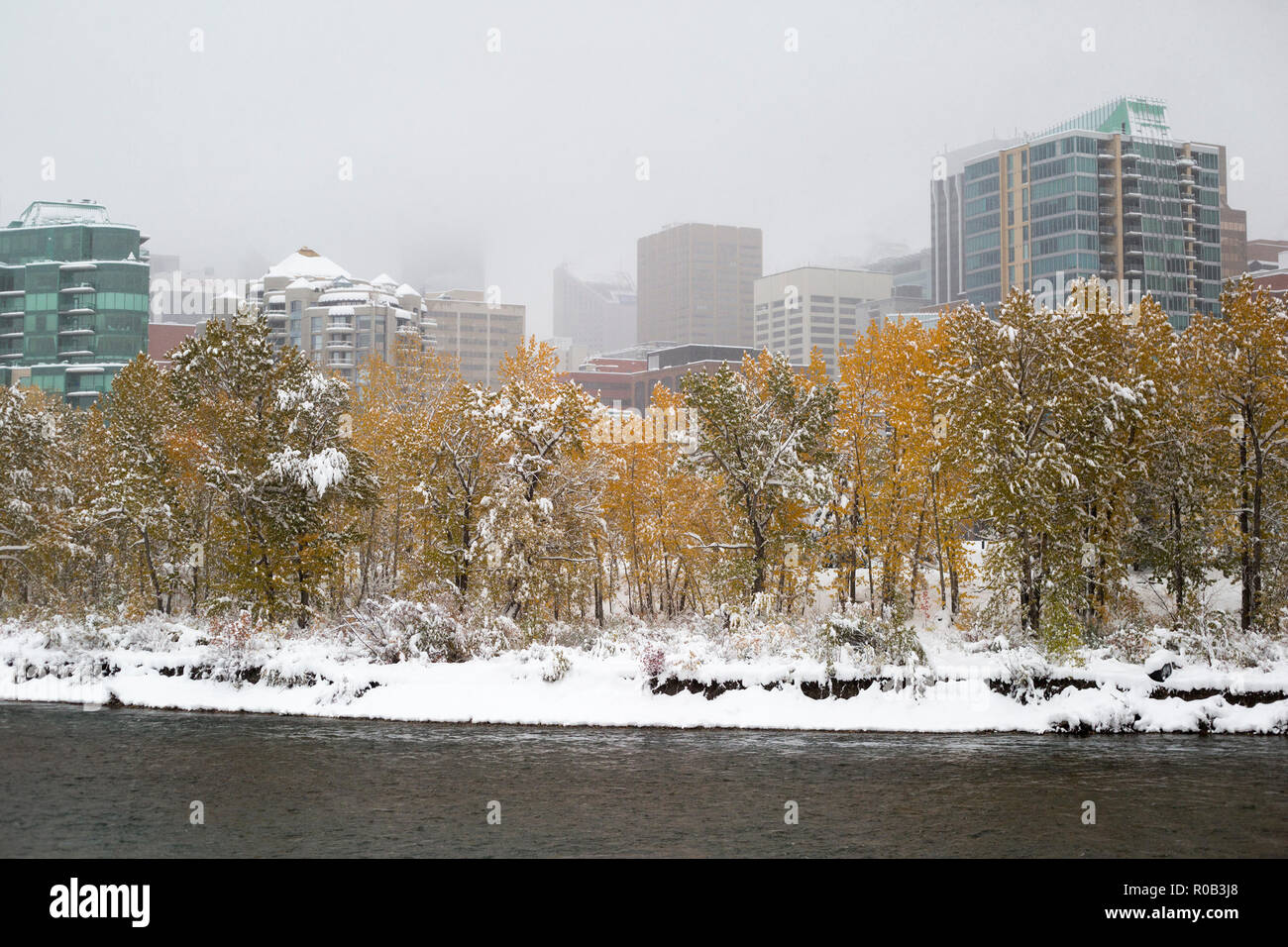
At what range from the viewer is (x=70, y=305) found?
450ft

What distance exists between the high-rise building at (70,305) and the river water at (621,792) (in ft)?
402

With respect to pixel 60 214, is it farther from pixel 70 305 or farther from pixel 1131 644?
pixel 1131 644

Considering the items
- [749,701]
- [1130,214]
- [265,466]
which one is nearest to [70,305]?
[265,466]

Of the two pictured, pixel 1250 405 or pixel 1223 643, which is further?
pixel 1250 405

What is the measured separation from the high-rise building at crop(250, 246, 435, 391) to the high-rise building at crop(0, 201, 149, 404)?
23362 mm

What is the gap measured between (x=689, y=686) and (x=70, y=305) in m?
135

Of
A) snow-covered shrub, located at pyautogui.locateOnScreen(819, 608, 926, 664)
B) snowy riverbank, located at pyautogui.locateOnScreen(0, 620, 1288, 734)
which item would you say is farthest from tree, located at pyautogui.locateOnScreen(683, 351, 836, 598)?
snowy riverbank, located at pyautogui.locateOnScreen(0, 620, 1288, 734)

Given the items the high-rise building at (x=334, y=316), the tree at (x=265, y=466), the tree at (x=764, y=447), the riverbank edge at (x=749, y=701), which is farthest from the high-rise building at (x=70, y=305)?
the tree at (x=764, y=447)

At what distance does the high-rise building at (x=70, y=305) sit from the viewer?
135m

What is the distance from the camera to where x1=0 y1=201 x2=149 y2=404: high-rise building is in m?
135

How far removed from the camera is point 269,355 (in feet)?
122

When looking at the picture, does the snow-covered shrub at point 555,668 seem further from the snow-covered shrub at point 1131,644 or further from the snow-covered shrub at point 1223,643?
the snow-covered shrub at point 1223,643
